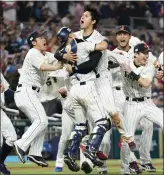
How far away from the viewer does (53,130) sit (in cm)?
2217

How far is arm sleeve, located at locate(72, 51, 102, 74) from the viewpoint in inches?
531

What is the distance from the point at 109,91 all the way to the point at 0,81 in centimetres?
365

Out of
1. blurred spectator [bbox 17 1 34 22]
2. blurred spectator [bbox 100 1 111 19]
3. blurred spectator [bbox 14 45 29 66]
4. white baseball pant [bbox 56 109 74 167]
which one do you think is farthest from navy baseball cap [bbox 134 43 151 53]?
blurred spectator [bbox 100 1 111 19]

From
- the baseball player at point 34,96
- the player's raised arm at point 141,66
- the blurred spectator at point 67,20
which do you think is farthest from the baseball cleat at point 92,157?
the blurred spectator at point 67,20

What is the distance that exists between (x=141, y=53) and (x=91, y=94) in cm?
209

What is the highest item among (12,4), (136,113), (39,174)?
(12,4)

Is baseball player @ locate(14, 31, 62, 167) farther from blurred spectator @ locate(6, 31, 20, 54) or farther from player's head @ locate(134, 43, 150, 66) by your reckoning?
blurred spectator @ locate(6, 31, 20, 54)

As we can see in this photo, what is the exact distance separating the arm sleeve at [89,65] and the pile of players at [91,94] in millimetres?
16

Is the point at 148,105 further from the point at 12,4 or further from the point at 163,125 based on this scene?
the point at 12,4

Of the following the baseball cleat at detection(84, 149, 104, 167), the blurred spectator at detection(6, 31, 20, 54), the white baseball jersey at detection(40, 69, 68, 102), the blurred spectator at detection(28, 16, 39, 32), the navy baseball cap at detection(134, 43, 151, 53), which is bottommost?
the baseball cleat at detection(84, 149, 104, 167)

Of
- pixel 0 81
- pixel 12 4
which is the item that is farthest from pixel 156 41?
pixel 0 81

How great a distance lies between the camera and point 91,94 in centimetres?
1352

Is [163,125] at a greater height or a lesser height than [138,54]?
lesser

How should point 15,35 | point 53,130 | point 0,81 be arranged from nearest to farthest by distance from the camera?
point 0,81 < point 53,130 < point 15,35
